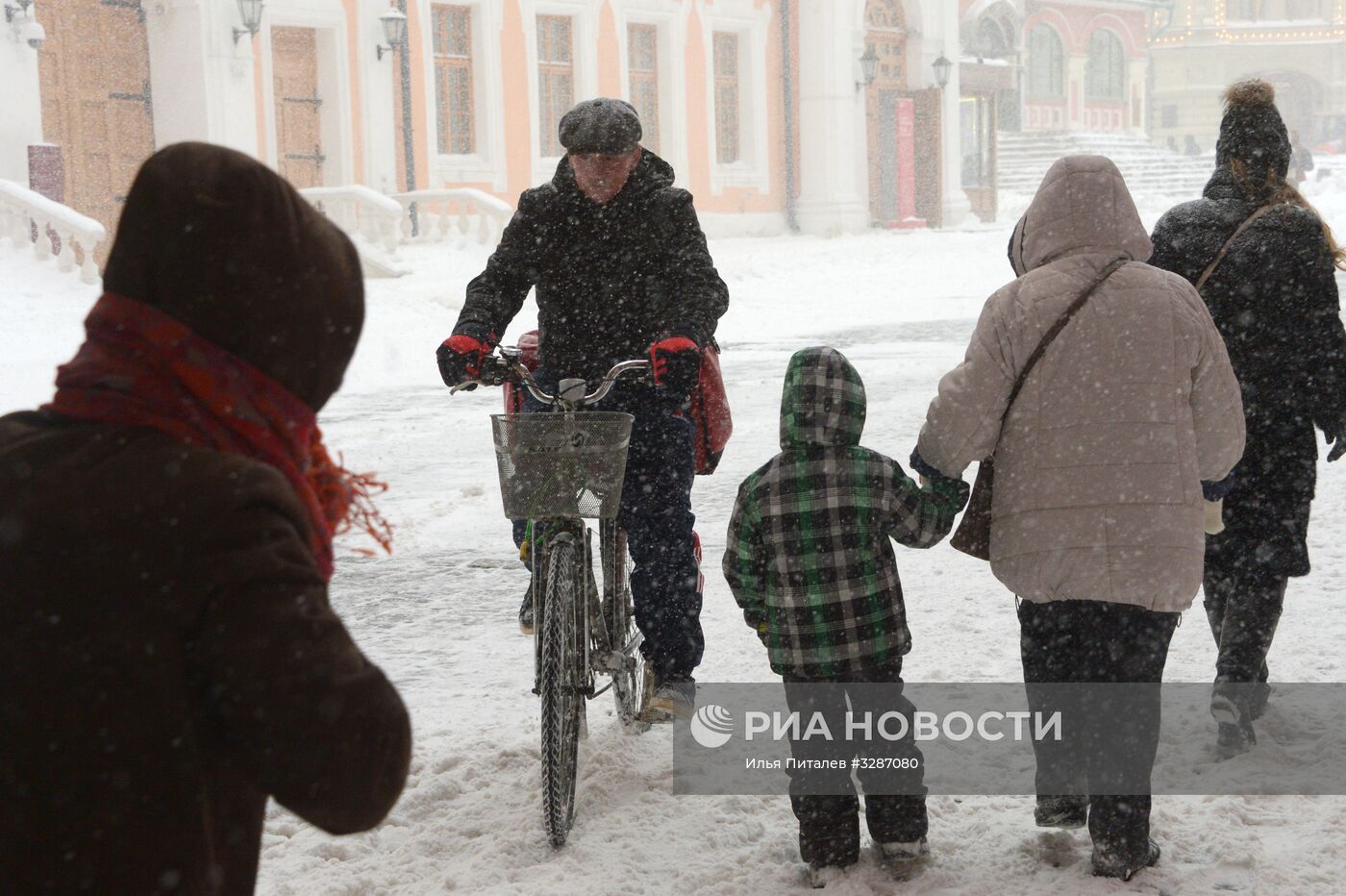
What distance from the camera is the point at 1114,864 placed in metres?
3.20

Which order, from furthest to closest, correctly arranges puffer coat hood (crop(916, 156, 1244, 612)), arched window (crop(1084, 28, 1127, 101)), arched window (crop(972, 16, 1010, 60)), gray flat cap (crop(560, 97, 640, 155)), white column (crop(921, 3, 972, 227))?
1. arched window (crop(1084, 28, 1127, 101))
2. arched window (crop(972, 16, 1010, 60))
3. white column (crop(921, 3, 972, 227))
4. gray flat cap (crop(560, 97, 640, 155))
5. puffer coat hood (crop(916, 156, 1244, 612))

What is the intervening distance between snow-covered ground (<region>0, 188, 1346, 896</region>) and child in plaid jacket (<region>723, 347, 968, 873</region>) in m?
0.17

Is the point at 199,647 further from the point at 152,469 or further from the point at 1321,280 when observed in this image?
the point at 1321,280

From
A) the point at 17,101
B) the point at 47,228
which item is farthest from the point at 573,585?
the point at 17,101

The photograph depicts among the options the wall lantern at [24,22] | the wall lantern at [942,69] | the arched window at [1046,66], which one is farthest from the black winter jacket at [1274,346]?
the arched window at [1046,66]

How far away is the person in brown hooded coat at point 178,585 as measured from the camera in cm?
131

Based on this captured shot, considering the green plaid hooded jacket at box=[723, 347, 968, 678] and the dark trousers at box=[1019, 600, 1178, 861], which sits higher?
the green plaid hooded jacket at box=[723, 347, 968, 678]

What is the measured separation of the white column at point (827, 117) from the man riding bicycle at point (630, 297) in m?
25.1

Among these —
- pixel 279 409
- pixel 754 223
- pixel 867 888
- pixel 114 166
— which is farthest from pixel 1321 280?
pixel 754 223

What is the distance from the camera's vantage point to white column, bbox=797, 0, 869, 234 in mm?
28625

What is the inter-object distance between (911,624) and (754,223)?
23382 millimetres

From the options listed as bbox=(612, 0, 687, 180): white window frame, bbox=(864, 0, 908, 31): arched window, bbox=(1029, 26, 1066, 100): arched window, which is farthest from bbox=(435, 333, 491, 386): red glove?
bbox=(1029, 26, 1066, 100): arched window

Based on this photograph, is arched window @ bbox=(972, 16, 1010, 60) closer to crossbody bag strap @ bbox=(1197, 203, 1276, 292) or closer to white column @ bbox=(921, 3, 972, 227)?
white column @ bbox=(921, 3, 972, 227)

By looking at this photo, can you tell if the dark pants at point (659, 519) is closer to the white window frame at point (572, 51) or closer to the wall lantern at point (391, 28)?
the wall lantern at point (391, 28)
